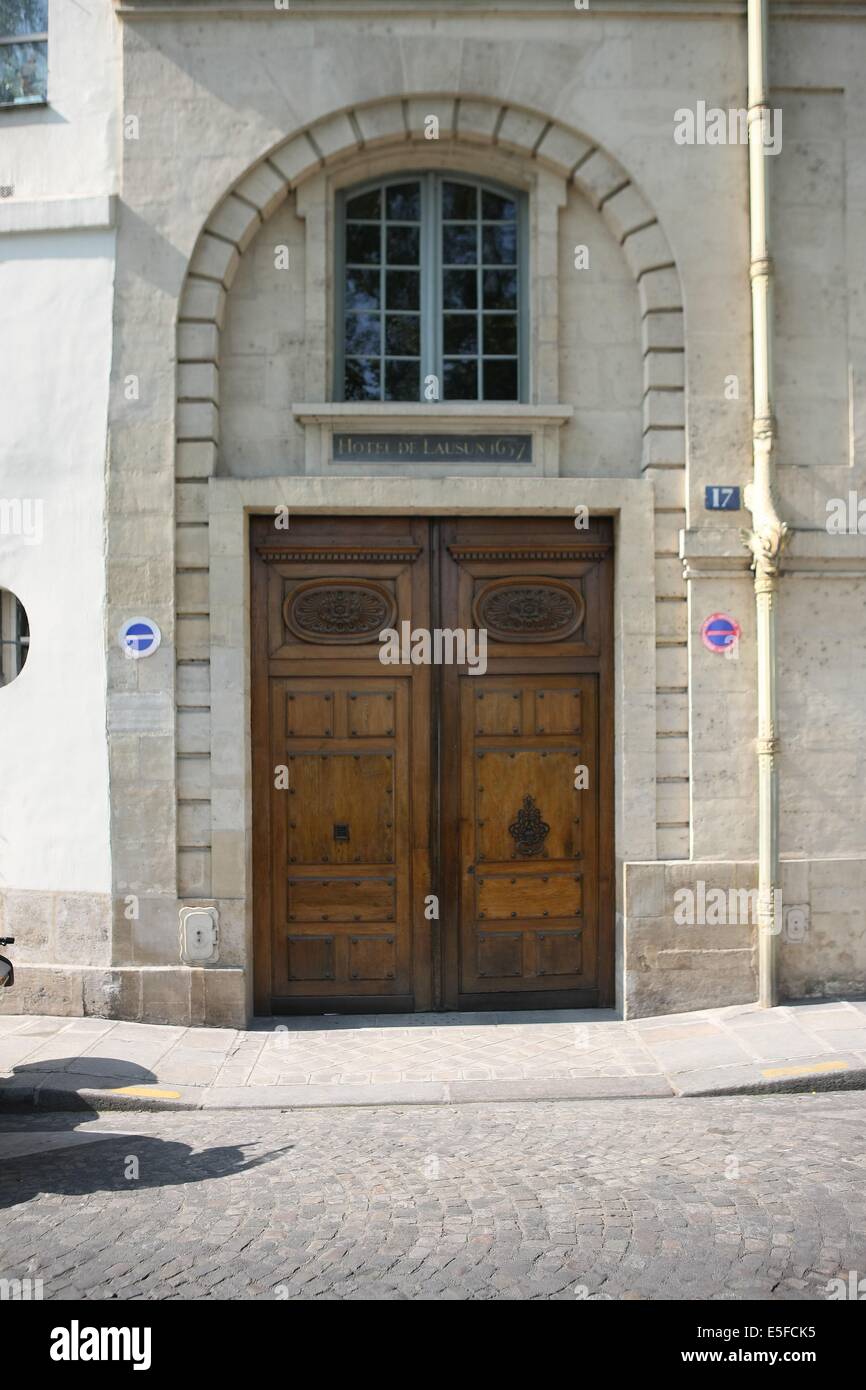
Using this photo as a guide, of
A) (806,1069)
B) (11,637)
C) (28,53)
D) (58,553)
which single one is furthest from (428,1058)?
(28,53)

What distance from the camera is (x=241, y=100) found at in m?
8.42

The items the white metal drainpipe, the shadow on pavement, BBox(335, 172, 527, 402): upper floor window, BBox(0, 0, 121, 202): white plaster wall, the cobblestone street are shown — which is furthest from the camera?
BBox(335, 172, 527, 402): upper floor window

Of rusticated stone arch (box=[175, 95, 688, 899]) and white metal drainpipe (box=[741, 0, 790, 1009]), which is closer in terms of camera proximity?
white metal drainpipe (box=[741, 0, 790, 1009])

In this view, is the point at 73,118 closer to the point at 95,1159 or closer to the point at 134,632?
the point at 134,632

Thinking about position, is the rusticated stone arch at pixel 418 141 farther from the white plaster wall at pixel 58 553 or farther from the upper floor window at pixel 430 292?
the white plaster wall at pixel 58 553

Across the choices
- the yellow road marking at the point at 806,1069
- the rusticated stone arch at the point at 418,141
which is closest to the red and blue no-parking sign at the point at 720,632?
the rusticated stone arch at the point at 418,141

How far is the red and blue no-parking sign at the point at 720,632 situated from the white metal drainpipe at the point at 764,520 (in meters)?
0.19

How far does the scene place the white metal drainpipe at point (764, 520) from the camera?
829cm

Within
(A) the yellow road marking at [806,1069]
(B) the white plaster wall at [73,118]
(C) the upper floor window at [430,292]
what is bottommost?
(A) the yellow road marking at [806,1069]

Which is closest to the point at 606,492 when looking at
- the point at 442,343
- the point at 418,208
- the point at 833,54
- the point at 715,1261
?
the point at 442,343

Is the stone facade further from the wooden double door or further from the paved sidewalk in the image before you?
the paved sidewalk

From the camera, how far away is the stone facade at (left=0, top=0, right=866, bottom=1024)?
837 cm

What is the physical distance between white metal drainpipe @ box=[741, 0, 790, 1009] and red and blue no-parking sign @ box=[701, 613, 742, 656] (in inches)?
7.5

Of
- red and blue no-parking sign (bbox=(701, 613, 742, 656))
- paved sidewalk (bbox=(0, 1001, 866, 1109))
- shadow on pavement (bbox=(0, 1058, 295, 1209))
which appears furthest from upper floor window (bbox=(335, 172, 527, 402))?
shadow on pavement (bbox=(0, 1058, 295, 1209))
